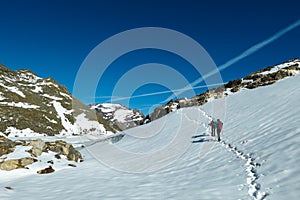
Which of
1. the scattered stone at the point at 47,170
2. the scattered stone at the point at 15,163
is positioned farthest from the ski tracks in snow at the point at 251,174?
the scattered stone at the point at 15,163

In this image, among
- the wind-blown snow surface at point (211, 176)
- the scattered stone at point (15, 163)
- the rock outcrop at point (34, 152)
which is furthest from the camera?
the rock outcrop at point (34, 152)

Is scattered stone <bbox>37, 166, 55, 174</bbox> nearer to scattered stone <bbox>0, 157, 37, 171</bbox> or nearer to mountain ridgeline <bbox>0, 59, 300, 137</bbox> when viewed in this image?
scattered stone <bbox>0, 157, 37, 171</bbox>

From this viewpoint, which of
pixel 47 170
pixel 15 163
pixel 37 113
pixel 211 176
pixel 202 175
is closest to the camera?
pixel 211 176

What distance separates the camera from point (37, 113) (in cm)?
14138

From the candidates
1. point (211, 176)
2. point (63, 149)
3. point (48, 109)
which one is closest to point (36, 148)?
point (63, 149)

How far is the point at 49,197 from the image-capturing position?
1434 cm

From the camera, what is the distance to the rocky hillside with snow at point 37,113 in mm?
113631

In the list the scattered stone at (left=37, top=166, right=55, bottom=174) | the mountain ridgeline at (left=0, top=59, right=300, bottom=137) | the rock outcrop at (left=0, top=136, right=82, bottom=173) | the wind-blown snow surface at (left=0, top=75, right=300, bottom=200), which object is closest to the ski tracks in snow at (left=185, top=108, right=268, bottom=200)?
the wind-blown snow surface at (left=0, top=75, right=300, bottom=200)

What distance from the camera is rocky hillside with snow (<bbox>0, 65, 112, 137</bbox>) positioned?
11363cm

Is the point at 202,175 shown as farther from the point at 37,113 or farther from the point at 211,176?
the point at 37,113

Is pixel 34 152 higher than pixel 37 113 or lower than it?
lower

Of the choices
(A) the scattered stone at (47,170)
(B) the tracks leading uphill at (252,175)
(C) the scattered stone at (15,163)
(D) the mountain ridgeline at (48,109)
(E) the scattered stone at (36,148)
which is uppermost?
(D) the mountain ridgeline at (48,109)

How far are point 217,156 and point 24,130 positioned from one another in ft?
361

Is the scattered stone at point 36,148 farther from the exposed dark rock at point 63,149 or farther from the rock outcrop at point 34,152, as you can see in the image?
the exposed dark rock at point 63,149
